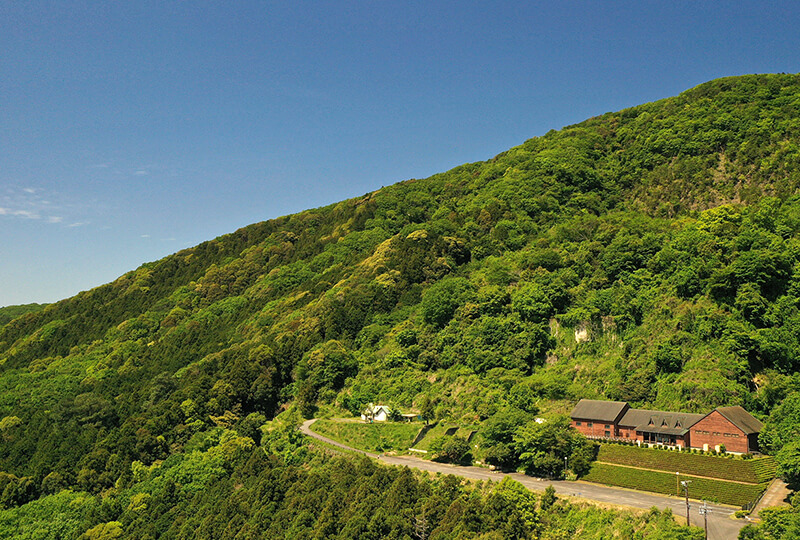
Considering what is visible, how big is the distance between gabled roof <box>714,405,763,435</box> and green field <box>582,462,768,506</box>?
17.0ft

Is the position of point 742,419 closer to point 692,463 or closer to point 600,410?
point 692,463

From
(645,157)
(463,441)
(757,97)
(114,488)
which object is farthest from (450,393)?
(757,97)

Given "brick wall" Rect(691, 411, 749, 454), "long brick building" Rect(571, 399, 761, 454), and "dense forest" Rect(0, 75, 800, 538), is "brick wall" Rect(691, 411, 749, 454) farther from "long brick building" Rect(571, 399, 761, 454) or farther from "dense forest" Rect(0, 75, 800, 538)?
"dense forest" Rect(0, 75, 800, 538)

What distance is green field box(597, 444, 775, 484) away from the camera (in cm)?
3712

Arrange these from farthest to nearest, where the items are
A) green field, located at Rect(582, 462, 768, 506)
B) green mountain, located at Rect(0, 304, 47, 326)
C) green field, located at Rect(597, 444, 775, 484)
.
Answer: green mountain, located at Rect(0, 304, 47, 326) < green field, located at Rect(597, 444, 775, 484) < green field, located at Rect(582, 462, 768, 506)

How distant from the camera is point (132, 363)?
101750 millimetres

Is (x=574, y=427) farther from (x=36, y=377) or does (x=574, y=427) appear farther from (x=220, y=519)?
(x=36, y=377)

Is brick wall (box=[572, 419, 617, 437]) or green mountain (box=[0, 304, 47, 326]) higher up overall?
green mountain (box=[0, 304, 47, 326])

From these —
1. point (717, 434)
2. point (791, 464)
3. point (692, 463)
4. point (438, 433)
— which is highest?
point (791, 464)

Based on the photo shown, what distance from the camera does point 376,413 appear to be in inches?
2405

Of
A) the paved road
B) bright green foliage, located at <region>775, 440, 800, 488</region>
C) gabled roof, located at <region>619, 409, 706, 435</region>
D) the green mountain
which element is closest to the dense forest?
bright green foliage, located at <region>775, 440, 800, 488</region>

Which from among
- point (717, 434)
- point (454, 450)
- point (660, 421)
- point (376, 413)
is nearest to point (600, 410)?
point (660, 421)

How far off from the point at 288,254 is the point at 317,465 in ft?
245

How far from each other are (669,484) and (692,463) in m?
2.59
